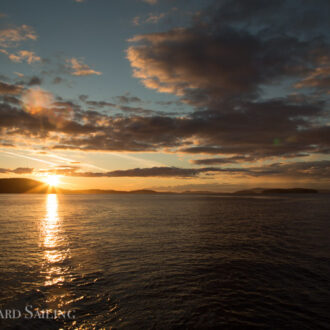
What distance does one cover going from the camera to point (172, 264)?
22188 mm

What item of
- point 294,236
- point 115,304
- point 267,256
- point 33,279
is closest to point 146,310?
point 115,304

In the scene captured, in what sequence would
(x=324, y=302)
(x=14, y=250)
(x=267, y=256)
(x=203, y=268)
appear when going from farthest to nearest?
1. (x=14, y=250)
2. (x=267, y=256)
3. (x=203, y=268)
4. (x=324, y=302)

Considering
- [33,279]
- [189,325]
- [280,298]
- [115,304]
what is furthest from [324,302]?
[33,279]

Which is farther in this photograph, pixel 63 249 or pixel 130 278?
pixel 63 249

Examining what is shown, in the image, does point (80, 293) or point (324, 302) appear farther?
point (80, 293)

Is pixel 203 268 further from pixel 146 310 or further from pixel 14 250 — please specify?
pixel 14 250

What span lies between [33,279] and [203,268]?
1408 centimetres

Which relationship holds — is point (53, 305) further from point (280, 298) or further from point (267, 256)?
point (267, 256)

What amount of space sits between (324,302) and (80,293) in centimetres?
1598

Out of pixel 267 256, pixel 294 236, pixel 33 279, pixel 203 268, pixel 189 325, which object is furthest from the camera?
pixel 294 236

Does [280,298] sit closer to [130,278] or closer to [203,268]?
[203,268]

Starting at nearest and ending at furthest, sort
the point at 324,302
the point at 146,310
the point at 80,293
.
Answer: the point at 146,310 → the point at 324,302 → the point at 80,293

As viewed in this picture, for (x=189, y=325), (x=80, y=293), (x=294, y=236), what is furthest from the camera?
(x=294, y=236)

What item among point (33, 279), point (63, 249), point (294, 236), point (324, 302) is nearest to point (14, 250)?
point (63, 249)
